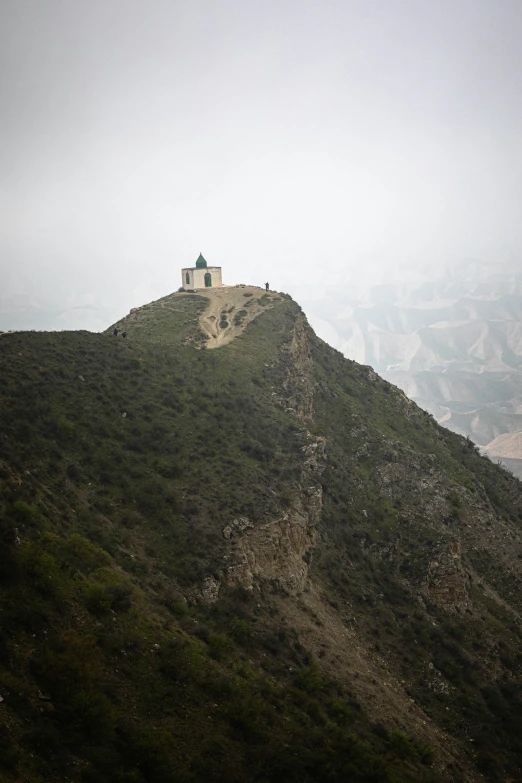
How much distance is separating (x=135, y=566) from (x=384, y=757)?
15176 mm

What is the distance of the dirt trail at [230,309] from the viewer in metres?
61.3

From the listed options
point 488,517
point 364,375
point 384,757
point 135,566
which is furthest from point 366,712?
point 364,375

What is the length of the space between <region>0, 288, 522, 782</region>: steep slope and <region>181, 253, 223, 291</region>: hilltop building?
13.3 metres

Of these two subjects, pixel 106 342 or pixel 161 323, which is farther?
pixel 161 323

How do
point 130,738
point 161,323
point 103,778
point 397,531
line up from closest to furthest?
point 103,778 → point 130,738 → point 397,531 → point 161,323

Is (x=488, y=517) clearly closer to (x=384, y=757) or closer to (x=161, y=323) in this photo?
(x=384, y=757)

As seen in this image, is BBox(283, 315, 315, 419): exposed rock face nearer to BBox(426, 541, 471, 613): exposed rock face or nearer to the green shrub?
BBox(426, 541, 471, 613): exposed rock face

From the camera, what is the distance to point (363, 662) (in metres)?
33.9

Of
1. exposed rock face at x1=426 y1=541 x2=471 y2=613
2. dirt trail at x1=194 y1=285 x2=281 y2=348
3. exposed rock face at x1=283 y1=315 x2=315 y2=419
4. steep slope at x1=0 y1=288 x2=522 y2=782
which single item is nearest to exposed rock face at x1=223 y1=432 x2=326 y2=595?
steep slope at x1=0 y1=288 x2=522 y2=782

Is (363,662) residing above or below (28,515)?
below

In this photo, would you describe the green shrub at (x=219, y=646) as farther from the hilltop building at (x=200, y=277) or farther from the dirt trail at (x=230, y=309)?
the hilltop building at (x=200, y=277)

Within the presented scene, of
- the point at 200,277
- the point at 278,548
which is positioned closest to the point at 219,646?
the point at 278,548

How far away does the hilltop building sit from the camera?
73.3m

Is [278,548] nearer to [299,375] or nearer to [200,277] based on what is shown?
[299,375]
